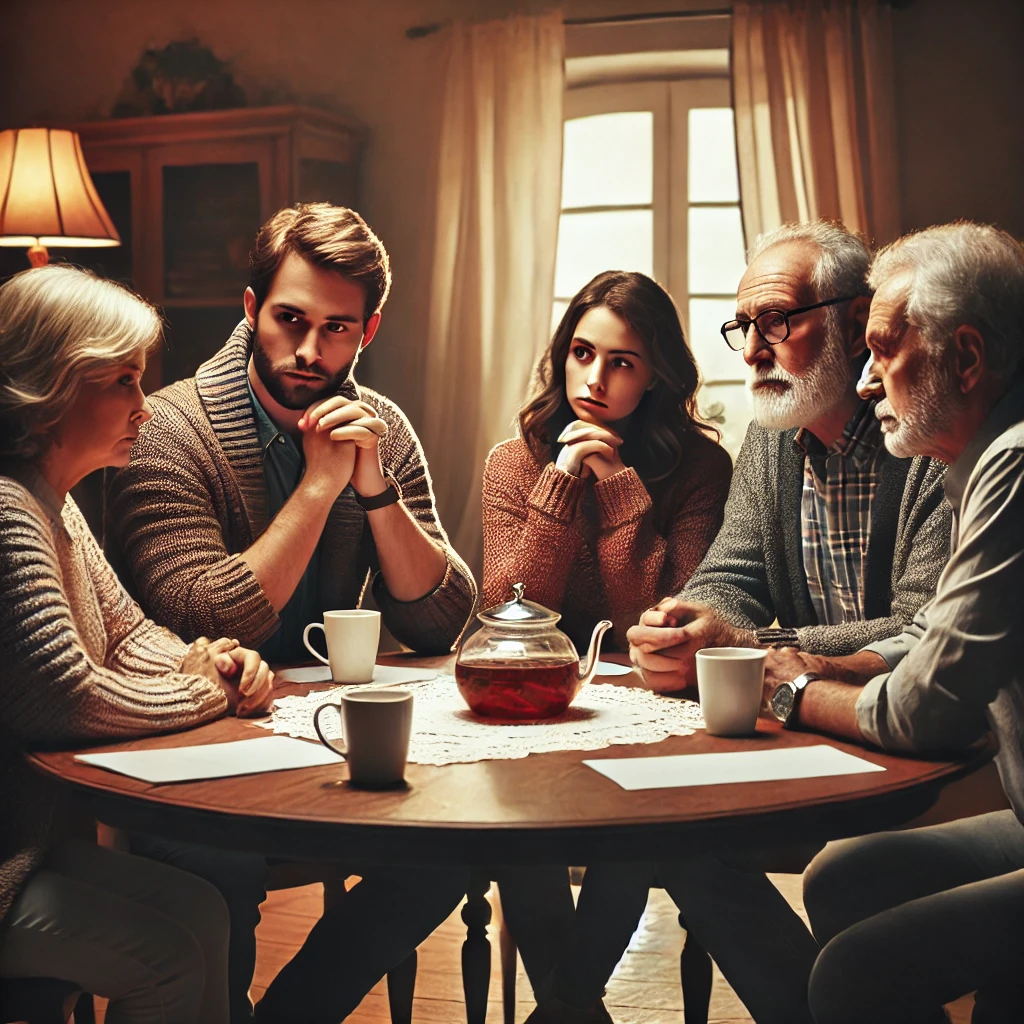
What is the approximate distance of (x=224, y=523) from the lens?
2.16 m

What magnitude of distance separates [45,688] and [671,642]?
856 mm

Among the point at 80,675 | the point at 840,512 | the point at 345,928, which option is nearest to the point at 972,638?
the point at 840,512

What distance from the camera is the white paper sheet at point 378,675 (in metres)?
1.84

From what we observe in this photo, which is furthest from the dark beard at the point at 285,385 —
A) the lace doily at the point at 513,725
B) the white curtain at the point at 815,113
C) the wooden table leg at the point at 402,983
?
the white curtain at the point at 815,113

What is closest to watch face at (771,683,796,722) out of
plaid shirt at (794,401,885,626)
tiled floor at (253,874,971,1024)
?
plaid shirt at (794,401,885,626)

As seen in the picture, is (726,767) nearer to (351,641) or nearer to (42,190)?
(351,641)

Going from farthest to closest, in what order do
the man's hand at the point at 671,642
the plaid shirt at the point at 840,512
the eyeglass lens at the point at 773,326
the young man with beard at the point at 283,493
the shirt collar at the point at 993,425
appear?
1. the eyeglass lens at the point at 773,326
2. the plaid shirt at the point at 840,512
3. the young man with beard at the point at 283,493
4. the man's hand at the point at 671,642
5. the shirt collar at the point at 993,425

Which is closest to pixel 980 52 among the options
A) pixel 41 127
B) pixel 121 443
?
pixel 121 443

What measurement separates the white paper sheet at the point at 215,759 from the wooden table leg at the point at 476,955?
542 mm

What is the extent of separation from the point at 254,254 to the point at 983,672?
1.60 meters

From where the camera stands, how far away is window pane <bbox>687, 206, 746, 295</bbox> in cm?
292

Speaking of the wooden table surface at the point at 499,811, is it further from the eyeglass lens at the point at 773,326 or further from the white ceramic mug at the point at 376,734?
the eyeglass lens at the point at 773,326

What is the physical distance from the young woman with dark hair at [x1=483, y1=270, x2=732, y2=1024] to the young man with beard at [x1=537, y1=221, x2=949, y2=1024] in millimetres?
219

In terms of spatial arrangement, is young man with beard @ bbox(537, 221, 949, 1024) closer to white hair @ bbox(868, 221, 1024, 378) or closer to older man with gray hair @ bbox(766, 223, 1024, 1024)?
older man with gray hair @ bbox(766, 223, 1024, 1024)
